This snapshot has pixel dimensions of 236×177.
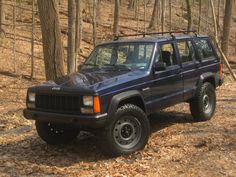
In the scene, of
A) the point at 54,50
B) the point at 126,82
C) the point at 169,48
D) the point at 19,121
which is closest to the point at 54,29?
the point at 54,50

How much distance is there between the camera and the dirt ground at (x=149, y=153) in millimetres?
6129

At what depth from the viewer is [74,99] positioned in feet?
21.0

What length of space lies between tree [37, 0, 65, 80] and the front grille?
3219mm

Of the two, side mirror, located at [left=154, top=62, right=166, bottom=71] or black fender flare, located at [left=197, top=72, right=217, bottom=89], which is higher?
side mirror, located at [left=154, top=62, right=166, bottom=71]

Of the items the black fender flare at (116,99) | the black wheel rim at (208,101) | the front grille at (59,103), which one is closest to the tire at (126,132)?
the black fender flare at (116,99)

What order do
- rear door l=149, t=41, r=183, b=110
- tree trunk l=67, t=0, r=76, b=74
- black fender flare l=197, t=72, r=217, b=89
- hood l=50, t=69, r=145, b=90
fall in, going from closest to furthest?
hood l=50, t=69, r=145, b=90
rear door l=149, t=41, r=183, b=110
black fender flare l=197, t=72, r=217, b=89
tree trunk l=67, t=0, r=76, b=74

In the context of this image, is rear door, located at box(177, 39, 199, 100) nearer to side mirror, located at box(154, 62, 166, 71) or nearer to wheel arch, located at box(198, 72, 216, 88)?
wheel arch, located at box(198, 72, 216, 88)

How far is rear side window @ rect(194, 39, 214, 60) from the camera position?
8.97 m

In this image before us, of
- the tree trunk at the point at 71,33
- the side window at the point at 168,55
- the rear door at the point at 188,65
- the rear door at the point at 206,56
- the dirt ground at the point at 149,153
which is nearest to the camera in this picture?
the dirt ground at the point at 149,153

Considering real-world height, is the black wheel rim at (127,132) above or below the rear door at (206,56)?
below

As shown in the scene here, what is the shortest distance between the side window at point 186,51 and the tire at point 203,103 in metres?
0.69

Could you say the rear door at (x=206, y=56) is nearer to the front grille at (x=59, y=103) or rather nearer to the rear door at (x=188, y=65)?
the rear door at (x=188, y=65)

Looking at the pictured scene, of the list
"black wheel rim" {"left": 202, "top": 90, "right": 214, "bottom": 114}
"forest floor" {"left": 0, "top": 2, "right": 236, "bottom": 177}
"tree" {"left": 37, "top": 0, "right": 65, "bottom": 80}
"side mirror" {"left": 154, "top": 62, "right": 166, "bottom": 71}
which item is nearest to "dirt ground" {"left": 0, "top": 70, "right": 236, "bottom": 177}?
"forest floor" {"left": 0, "top": 2, "right": 236, "bottom": 177}

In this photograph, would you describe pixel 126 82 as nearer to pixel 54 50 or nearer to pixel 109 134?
pixel 109 134
